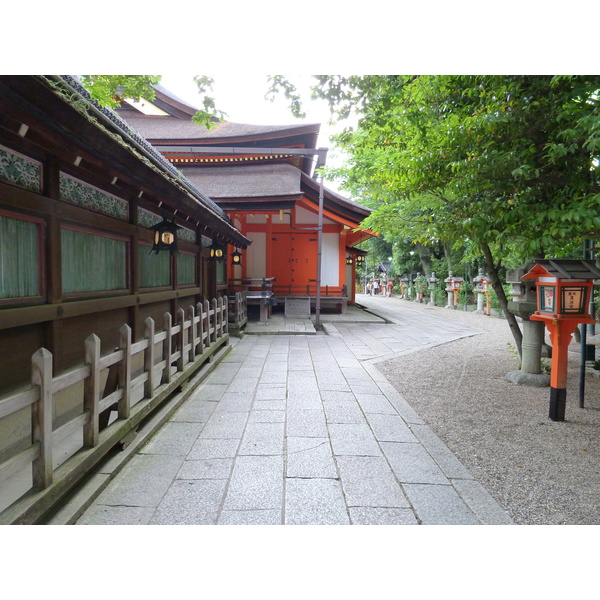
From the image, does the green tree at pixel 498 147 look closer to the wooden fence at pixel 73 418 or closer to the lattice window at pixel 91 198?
the lattice window at pixel 91 198

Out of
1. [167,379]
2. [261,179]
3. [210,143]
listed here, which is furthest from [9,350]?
[210,143]

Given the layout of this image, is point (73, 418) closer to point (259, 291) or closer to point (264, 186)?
point (259, 291)

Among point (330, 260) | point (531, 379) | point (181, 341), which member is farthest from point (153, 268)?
point (330, 260)

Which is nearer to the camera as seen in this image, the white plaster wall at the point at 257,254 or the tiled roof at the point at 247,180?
the tiled roof at the point at 247,180

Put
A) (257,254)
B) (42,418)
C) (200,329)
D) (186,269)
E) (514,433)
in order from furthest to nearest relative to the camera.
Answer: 1. (257,254)
2. (186,269)
3. (200,329)
4. (514,433)
5. (42,418)

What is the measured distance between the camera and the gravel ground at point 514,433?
99.6 inches

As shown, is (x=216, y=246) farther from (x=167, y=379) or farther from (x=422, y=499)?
(x=422, y=499)

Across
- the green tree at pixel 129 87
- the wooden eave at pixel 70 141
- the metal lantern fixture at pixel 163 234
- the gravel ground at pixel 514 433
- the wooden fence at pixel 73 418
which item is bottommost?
the gravel ground at pixel 514 433

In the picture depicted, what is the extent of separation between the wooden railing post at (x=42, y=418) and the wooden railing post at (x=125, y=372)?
0.91 meters

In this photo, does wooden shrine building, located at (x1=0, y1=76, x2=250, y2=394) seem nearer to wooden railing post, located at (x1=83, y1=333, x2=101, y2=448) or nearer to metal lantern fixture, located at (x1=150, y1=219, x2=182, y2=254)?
metal lantern fixture, located at (x1=150, y1=219, x2=182, y2=254)

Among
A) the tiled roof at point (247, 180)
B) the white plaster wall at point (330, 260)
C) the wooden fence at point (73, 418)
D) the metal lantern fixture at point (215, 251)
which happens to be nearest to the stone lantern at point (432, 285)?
the white plaster wall at point (330, 260)

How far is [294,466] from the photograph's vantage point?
2.88 meters

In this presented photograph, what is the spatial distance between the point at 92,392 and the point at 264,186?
29.6 feet

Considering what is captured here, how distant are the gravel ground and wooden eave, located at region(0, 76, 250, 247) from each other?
12.1 ft
